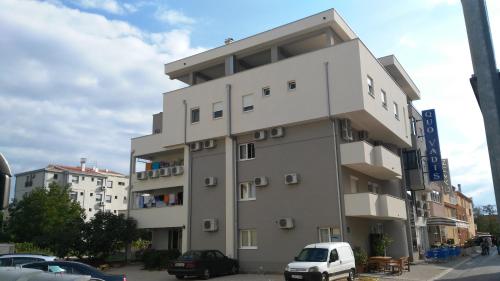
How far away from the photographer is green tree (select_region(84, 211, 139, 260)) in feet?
99.8

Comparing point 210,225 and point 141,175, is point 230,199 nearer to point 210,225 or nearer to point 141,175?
point 210,225

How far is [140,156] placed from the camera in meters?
35.3

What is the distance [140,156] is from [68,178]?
55.8 meters

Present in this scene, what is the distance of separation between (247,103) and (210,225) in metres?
8.01

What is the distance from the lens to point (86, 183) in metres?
87.8

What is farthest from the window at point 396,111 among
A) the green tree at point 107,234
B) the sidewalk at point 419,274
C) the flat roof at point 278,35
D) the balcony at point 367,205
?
the green tree at point 107,234

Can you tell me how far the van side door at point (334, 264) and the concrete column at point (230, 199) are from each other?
8721 millimetres

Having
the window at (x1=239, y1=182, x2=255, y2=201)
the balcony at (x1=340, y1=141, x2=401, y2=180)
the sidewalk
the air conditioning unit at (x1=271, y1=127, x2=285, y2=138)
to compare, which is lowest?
the sidewalk

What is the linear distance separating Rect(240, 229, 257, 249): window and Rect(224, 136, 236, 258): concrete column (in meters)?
0.52

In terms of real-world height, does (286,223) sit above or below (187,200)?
below

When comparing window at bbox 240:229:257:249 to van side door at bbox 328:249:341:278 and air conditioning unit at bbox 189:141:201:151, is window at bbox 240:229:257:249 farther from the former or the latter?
van side door at bbox 328:249:341:278

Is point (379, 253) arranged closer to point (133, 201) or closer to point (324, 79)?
point (324, 79)

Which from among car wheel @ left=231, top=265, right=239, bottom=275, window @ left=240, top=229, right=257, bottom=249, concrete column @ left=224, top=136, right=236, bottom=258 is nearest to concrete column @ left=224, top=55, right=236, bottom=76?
concrete column @ left=224, top=136, right=236, bottom=258

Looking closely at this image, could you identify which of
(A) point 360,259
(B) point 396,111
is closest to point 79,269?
(A) point 360,259
